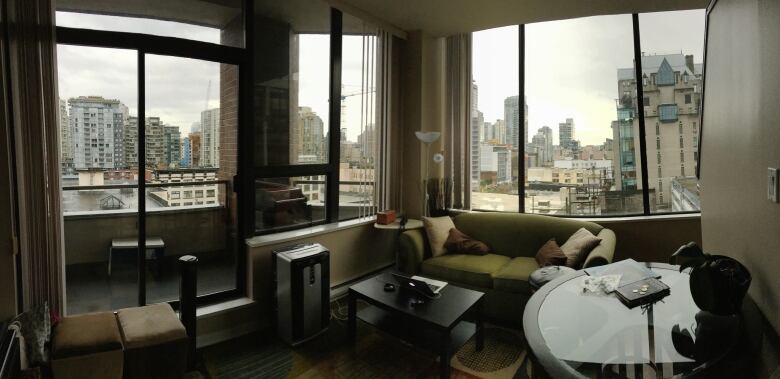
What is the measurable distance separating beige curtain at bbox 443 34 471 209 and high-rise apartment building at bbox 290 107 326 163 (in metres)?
1.60

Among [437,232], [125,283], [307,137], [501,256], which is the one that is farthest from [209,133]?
[501,256]

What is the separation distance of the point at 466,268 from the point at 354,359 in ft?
4.14

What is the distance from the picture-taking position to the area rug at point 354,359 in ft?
7.93

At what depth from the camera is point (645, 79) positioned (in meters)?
4.00

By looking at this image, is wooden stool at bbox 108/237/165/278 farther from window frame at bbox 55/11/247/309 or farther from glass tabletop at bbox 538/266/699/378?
glass tabletop at bbox 538/266/699/378

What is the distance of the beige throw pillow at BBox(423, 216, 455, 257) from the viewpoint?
3725 millimetres

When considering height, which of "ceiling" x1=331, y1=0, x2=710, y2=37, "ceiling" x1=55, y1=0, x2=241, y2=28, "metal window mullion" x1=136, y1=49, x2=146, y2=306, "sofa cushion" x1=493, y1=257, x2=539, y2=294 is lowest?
"sofa cushion" x1=493, y1=257, x2=539, y2=294

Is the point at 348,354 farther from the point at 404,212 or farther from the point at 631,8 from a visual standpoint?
the point at 631,8

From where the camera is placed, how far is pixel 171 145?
3.05 m

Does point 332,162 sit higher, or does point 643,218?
point 332,162

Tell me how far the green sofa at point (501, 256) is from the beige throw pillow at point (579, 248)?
8cm

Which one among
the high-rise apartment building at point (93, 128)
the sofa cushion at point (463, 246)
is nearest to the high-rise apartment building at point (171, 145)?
the high-rise apartment building at point (93, 128)

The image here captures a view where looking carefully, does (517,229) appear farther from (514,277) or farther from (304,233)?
(304,233)

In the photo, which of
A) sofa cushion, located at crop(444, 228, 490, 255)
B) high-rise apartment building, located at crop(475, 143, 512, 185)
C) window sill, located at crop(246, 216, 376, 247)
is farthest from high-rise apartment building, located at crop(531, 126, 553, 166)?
window sill, located at crop(246, 216, 376, 247)
